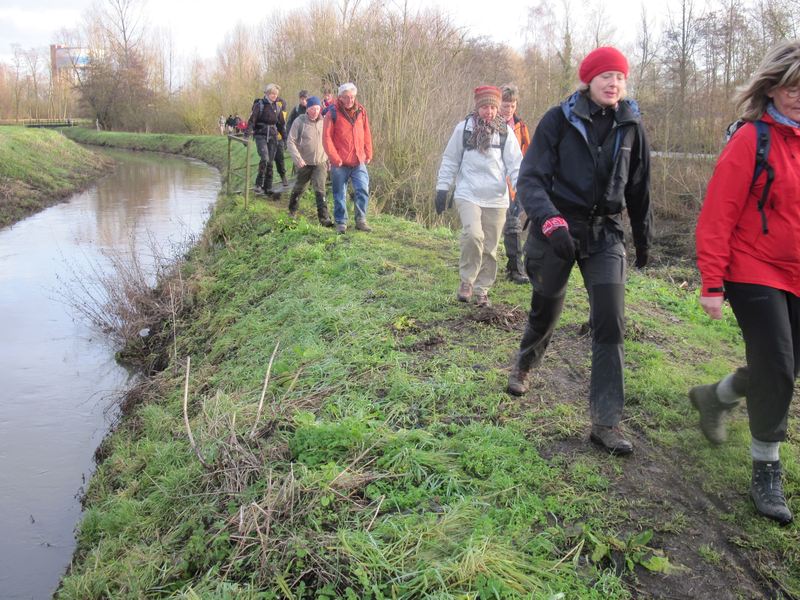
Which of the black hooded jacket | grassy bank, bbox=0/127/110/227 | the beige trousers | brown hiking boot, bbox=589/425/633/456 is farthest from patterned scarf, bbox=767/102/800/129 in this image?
grassy bank, bbox=0/127/110/227

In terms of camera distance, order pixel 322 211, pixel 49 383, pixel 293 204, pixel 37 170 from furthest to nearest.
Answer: pixel 37 170 → pixel 293 204 → pixel 322 211 → pixel 49 383

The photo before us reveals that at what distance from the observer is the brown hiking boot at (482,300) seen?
609 cm

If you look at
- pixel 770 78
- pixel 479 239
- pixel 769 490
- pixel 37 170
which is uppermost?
pixel 37 170

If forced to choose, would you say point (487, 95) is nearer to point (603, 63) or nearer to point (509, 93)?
point (509, 93)

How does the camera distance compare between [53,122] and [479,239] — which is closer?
[479,239]

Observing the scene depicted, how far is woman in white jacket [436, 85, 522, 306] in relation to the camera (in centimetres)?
585

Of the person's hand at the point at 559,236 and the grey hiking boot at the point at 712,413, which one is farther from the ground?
the person's hand at the point at 559,236

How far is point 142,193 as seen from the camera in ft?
74.4

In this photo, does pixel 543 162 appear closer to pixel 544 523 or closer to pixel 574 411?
pixel 574 411

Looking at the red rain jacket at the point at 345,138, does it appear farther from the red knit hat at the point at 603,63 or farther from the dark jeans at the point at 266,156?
the red knit hat at the point at 603,63

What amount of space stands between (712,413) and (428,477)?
1.57 m

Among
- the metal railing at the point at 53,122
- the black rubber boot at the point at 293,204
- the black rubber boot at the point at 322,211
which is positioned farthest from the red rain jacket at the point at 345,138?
the metal railing at the point at 53,122

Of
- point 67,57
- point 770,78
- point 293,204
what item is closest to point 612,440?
point 770,78

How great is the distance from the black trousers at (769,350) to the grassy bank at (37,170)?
18.5 m
